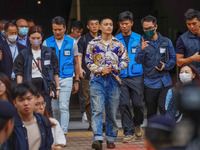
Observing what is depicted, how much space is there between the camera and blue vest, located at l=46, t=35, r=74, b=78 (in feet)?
26.2

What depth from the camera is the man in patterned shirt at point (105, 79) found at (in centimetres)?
709

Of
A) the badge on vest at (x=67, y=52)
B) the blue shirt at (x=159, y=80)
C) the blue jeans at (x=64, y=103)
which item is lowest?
the blue jeans at (x=64, y=103)

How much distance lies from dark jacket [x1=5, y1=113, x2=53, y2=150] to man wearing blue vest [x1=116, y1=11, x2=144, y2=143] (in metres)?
3.49

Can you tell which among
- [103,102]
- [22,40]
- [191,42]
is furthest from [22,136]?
[22,40]

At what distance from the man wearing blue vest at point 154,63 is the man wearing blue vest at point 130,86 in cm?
Answer: 18

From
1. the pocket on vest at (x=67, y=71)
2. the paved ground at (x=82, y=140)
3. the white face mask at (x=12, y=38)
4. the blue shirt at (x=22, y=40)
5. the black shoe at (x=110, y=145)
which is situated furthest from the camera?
the blue shirt at (x=22, y=40)

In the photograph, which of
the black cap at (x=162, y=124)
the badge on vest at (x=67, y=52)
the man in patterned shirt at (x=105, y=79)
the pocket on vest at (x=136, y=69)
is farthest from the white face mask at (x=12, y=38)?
the black cap at (x=162, y=124)

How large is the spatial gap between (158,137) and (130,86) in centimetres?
584

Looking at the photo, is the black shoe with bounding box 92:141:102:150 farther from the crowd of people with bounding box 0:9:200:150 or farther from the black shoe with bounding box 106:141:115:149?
the black shoe with bounding box 106:141:115:149

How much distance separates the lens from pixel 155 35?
7.93 metres

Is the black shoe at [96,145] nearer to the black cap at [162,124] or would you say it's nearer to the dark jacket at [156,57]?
the dark jacket at [156,57]

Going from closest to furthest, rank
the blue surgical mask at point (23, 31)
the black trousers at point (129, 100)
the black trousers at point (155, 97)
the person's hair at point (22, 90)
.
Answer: the person's hair at point (22, 90) < the black trousers at point (155, 97) < the black trousers at point (129, 100) < the blue surgical mask at point (23, 31)

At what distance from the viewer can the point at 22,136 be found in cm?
427

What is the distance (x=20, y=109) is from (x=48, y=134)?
33 cm
